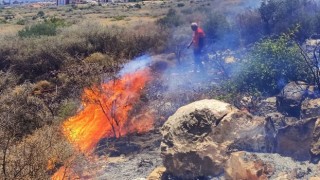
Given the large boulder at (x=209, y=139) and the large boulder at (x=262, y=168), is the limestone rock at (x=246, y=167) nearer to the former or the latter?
the large boulder at (x=262, y=168)

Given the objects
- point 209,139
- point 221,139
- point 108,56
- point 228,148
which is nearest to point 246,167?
point 228,148

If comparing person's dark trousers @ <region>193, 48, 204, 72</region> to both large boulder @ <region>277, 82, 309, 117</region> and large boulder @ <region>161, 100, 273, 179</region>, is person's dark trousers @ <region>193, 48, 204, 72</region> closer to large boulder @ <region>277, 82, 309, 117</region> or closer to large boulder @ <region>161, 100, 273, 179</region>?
large boulder @ <region>277, 82, 309, 117</region>

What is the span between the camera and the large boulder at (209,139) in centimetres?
670

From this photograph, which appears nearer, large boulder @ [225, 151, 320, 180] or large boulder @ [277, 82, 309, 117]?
large boulder @ [225, 151, 320, 180]

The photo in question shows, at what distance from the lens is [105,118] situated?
10281 mm

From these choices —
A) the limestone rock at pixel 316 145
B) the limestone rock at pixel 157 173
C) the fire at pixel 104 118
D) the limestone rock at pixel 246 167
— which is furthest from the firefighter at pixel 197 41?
the limestone rock at pixel 246 167

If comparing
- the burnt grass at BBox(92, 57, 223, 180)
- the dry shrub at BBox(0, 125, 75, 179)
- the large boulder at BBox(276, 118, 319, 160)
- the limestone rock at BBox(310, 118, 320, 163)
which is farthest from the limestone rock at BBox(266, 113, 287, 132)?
the dry shrub at BBox(0, 125, 75, 179)

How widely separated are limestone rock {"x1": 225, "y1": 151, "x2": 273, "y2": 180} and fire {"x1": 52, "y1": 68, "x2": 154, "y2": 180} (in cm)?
379

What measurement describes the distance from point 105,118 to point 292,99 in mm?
4505

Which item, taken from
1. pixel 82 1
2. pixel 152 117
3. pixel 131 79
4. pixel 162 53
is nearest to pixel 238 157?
pixel 152 117

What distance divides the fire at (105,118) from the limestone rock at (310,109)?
359cm

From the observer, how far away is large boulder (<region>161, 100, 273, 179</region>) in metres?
6.70

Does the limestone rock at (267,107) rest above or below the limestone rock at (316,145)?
below

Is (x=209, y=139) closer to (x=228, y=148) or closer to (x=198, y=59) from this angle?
(x=228, y=148)
